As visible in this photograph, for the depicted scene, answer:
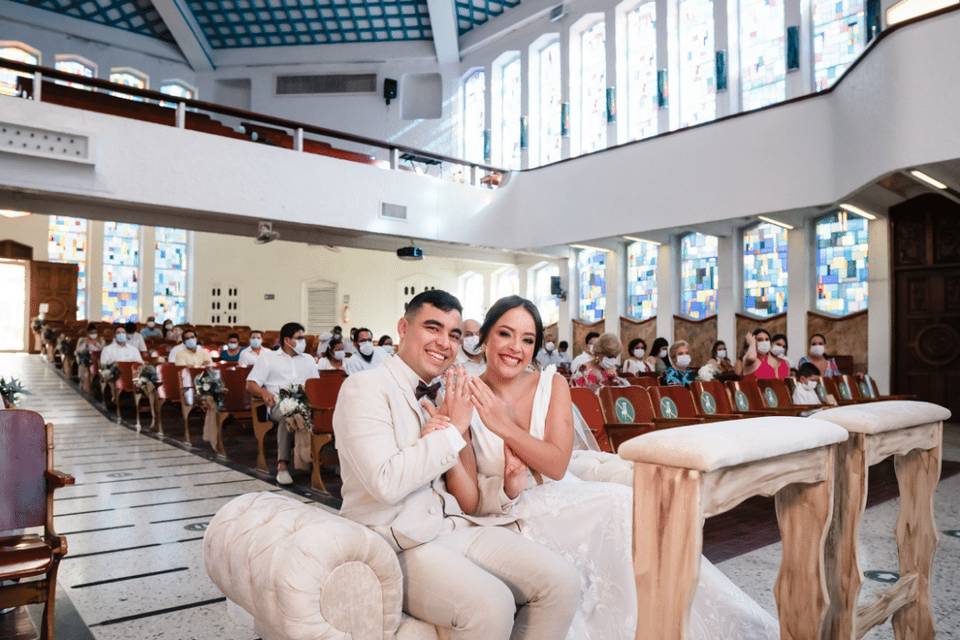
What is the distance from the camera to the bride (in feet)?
6.92

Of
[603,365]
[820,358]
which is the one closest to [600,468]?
[603,365]

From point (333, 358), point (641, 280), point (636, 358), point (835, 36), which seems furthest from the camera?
point (641, 280)

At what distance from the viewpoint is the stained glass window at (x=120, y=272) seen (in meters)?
19.6

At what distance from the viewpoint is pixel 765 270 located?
1220 centimetres

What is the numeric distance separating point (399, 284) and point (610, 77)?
898cm

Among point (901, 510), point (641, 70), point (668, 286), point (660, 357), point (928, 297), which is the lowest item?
point (901, 510)

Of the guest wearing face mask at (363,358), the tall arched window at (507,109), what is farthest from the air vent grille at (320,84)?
the guest wearing face mask at (363,358)

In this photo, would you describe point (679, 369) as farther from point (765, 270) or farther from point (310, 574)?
point (310, 574)

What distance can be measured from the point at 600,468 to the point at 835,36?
1163cm

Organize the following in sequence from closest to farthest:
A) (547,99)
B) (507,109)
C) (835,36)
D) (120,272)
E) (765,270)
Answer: (835,36), (765,270), (547,99), (507,109), (120,272)

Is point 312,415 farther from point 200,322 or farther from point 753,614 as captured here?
point 200,322

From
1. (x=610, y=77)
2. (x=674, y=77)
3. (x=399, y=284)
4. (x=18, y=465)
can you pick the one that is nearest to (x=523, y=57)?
(x=610, y=77)

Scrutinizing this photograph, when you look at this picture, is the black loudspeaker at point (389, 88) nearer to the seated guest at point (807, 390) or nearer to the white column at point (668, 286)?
the white column at point (668, 286)

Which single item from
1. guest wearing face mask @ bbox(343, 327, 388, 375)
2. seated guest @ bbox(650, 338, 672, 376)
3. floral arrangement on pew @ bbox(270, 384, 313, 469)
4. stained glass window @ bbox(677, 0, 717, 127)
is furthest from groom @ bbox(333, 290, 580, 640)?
stained glass window @ bbox(677, 0, 717, 127)
